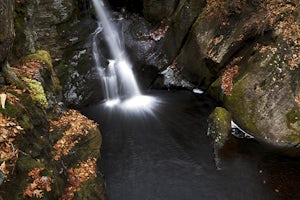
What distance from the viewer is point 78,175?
26.2 feet

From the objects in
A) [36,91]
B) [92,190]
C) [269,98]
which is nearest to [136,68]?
[269,98]

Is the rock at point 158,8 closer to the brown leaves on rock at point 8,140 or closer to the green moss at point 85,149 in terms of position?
the green moss at point 85,149

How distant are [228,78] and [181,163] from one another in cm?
458

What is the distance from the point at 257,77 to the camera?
11.5m

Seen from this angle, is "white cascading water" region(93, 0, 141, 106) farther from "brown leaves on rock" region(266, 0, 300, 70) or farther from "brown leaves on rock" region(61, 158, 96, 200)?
"brown leaves on rock" region(266, 0, 300, 70)

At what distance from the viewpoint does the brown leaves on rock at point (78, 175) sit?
7232mm

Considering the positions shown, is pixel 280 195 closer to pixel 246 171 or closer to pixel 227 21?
pixel 246 171

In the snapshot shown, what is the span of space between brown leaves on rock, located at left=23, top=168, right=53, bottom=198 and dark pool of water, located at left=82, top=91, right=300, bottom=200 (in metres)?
2.94

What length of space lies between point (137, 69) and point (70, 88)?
3442mm

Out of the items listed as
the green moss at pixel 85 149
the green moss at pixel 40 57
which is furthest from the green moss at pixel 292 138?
the green moss at pixel 40 57

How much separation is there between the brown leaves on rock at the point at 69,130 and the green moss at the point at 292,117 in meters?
6.62

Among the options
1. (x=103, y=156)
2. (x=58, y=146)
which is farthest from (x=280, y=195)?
(x=58, y=146)

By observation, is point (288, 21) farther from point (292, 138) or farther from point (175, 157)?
point (175, 157)

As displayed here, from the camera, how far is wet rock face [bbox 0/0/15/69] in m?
6.30
